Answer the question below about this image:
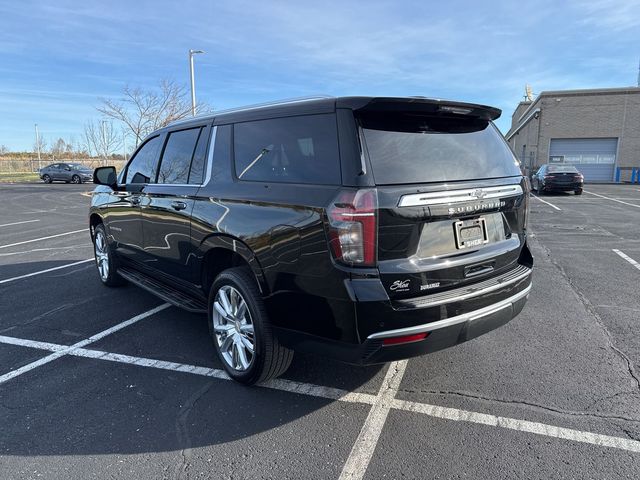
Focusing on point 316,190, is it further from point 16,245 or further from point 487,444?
point 16,245

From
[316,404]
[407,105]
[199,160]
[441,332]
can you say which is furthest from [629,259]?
[199,160]

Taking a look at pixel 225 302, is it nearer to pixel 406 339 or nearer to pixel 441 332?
pixel 406 339

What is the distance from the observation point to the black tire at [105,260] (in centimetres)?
553

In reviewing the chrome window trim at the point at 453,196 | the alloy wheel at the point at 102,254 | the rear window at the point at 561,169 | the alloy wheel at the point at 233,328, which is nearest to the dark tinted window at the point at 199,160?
the alloy wheel at the point at 233,328

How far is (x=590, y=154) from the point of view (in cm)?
3247

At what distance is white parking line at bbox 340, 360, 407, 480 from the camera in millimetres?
2459

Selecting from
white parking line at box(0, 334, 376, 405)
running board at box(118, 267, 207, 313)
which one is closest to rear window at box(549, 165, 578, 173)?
running board at box(118, 267, 207, 313)

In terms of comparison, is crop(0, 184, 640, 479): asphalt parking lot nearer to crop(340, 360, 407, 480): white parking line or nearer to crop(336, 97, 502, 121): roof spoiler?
crop(340, 360, 407, 480): white parking line

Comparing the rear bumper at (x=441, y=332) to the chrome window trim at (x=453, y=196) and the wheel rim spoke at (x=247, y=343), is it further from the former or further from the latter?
the wheel rim spoke at (x=247, y=343)

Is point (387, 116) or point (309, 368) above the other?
point (387, 116)

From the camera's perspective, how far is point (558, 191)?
822 inches

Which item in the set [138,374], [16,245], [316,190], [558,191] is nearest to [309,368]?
[138,374]

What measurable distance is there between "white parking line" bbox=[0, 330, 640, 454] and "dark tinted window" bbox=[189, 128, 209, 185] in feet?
5.00

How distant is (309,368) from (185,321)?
5.53 ft
